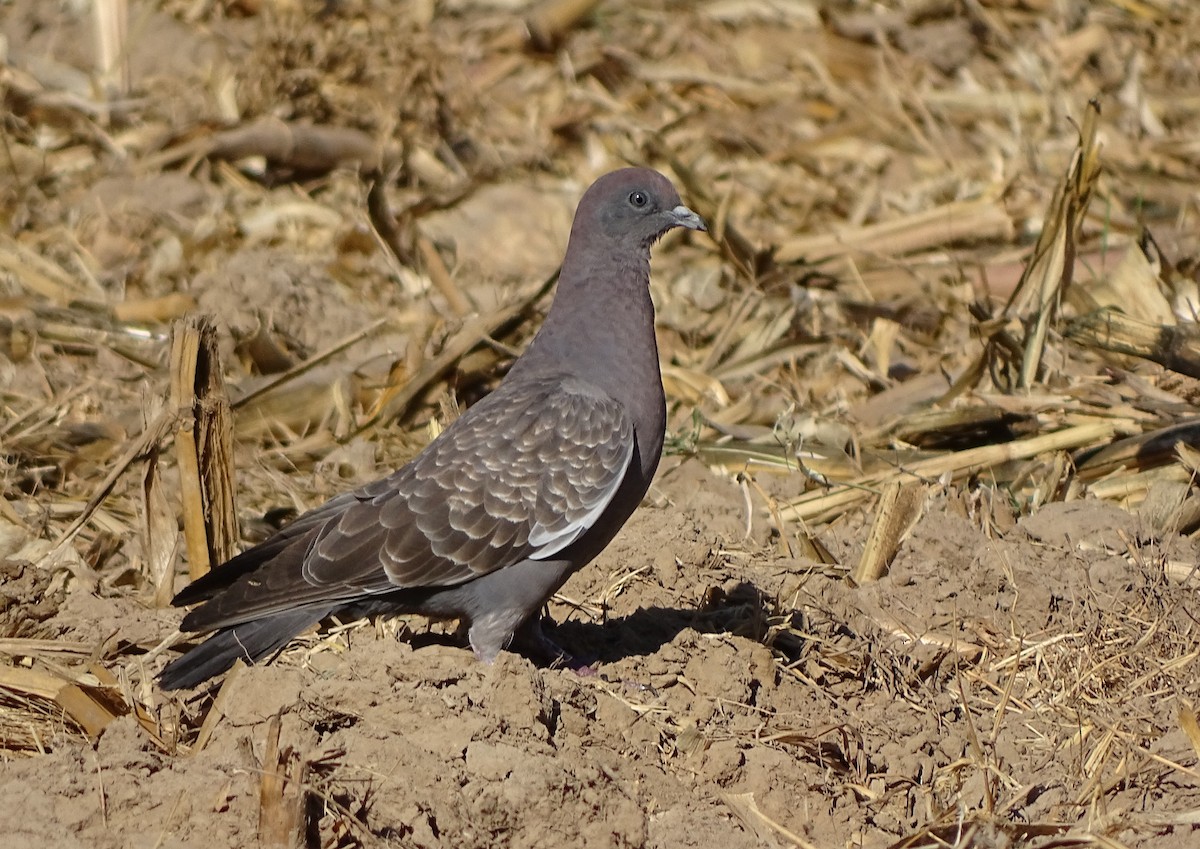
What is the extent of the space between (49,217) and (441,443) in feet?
14.6

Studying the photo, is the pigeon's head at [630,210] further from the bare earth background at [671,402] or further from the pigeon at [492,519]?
the bare earth background at [671,402]

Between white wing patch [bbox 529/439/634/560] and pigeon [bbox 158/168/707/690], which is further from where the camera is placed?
white wing patch [bbox 529/439/634/560]

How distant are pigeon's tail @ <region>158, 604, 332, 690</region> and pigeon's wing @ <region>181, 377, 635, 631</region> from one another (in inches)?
3.8

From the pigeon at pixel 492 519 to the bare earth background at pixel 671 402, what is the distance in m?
0.24

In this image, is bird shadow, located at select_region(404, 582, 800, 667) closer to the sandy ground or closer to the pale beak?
the sandy ground

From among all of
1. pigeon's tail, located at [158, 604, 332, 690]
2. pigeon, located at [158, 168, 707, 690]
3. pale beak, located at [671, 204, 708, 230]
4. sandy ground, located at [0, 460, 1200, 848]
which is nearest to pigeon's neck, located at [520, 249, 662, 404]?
pigeon, located at [158, 168, 707, 690]

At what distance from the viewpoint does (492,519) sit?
4988mm

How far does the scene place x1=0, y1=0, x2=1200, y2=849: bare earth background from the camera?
4.24 meters

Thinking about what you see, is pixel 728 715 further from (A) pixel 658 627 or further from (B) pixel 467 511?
(B) pixel 467 511

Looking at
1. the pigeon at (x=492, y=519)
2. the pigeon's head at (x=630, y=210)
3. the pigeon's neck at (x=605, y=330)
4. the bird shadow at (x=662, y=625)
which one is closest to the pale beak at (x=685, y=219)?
the pigeon's head at (x=630, y=210)

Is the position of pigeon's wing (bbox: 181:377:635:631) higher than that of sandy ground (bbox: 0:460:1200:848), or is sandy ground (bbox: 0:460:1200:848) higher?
pigeon's wing (bbox: 181:377:635:631)

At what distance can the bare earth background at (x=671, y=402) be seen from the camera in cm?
424

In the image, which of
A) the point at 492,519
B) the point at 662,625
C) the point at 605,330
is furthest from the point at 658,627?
the point at 605,330

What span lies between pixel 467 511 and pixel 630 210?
123 cm
